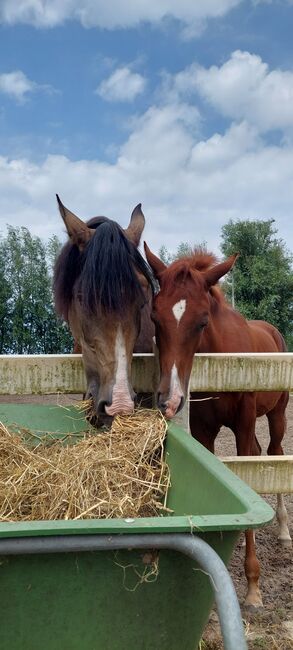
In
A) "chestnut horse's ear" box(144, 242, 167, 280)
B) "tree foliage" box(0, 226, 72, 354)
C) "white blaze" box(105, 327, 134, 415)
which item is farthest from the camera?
"tree foliage" box(0, 226, 72, 354)

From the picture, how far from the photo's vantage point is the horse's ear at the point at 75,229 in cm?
298

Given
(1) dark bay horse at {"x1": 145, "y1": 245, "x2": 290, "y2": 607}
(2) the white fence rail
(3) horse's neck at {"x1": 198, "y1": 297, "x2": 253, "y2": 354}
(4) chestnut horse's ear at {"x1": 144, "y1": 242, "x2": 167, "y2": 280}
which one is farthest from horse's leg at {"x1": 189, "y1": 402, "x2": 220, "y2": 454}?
(4) chestnut horse's ear at {"x1": 144, "y1": 242, "x2": 167, "y2": 280}

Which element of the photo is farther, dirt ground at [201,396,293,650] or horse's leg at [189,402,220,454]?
horse's leg at [189,402,220,454]

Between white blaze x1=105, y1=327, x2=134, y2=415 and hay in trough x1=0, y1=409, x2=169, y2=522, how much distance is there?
0.05 m

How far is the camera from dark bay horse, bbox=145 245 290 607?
8.67 ft

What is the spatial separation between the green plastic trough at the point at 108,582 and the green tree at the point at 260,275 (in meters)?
24.2

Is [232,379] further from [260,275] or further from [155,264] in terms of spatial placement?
[260,275]

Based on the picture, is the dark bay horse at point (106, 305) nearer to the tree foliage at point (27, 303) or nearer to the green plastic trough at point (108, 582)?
the green plastic trough at point (108, 582)

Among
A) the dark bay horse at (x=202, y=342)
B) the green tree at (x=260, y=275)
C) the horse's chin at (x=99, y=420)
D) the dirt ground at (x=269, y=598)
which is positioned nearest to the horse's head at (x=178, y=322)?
the dark bay horse at (x=202, y=342)

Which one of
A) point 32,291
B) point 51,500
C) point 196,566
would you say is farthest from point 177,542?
point 32,291

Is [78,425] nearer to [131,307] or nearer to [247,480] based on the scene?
[131,307]

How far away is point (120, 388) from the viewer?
237cm

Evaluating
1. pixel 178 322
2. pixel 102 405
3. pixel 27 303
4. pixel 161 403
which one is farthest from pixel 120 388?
pixel 27 303

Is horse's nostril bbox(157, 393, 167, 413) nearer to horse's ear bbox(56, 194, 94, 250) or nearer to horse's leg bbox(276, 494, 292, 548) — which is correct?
horse's ear bbox(56, 194, 94, 250)
